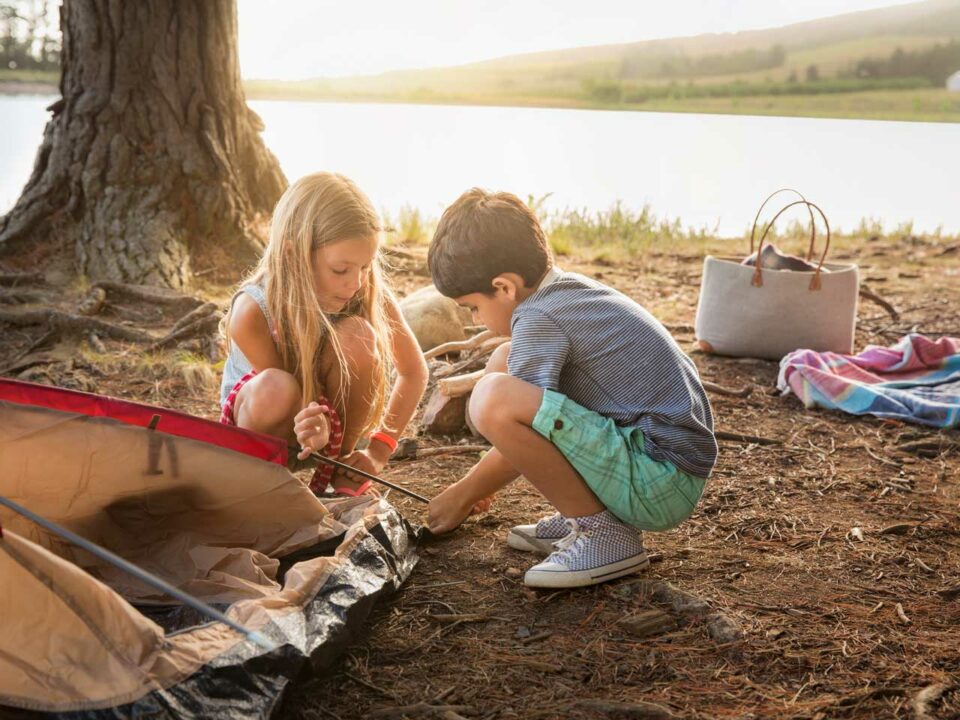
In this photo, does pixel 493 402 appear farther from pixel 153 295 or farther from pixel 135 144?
pixel 135 144

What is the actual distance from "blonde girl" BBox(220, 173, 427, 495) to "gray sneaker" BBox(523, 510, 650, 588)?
61cm

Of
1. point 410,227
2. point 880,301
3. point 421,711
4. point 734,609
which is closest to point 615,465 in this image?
point 734,609

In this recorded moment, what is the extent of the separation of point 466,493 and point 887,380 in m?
2.12

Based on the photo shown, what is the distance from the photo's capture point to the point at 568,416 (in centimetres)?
197

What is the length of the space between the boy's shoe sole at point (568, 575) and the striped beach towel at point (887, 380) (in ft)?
5.37

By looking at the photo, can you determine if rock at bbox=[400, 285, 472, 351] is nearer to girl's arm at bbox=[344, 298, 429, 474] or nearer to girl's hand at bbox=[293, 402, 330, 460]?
girl's arm at bbox=[344, 298, 429, 474]

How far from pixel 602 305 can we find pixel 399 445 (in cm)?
118

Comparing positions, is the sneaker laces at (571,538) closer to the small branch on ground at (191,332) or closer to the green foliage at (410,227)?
the small branch on ground at (191,332)

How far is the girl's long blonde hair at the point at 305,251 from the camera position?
2.30 metres

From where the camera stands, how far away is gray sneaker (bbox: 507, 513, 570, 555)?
2270mm

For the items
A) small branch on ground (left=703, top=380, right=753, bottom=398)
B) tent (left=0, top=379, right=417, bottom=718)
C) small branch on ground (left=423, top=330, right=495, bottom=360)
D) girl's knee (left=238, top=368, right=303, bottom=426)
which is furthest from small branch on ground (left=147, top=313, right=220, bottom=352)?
small branch on ground (left=703, top=380, right=753, bottom=398)

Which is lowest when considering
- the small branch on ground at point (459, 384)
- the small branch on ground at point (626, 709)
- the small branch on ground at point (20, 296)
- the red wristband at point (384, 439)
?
the small branch on ground at point (626, 709)

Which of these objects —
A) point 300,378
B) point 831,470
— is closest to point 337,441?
point 300,378

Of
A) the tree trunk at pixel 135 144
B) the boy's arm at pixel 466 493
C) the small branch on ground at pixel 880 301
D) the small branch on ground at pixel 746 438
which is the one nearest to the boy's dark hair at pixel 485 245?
the boy's arm at pixel 466 493
